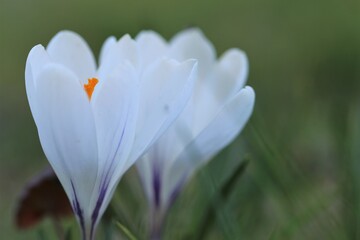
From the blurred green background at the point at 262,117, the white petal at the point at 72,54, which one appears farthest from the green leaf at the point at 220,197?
the white petal at the point at 72,54

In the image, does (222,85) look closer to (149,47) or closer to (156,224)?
(149,47)

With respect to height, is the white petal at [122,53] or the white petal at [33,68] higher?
the white petal at [33,68]

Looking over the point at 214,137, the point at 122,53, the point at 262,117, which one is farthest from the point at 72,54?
the point at 262,117

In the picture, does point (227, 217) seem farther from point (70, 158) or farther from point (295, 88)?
point (295, 88)

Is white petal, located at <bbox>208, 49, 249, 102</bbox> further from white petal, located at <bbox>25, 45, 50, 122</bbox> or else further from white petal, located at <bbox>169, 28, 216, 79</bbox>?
white petal, located at <bbox>25, 45, 50, 122</bbox>

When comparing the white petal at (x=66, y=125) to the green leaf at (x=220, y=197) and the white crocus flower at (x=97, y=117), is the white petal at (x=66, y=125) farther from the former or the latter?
the green leaf at (x=220, y=197)

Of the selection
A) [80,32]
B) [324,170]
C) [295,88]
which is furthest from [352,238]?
[80,32]

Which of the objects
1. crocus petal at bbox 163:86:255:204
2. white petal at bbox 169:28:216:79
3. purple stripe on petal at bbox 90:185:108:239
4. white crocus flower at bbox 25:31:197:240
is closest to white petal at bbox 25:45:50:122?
white crocus flower at bbox 25:31:197:240
